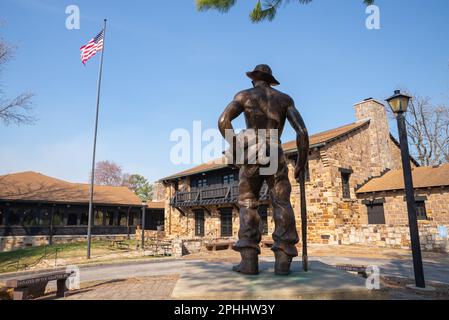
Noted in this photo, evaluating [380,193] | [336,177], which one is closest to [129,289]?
[336,177]

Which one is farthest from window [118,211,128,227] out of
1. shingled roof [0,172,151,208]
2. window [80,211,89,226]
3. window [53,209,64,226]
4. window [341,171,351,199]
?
window [341,171,351,199]

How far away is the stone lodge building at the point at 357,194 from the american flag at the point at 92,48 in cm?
1088

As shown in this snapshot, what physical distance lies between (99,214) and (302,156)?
25784mm

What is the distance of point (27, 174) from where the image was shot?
26641 millimetres

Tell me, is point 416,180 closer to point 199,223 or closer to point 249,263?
point 199,223

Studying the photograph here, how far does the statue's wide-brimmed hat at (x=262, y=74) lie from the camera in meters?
4.36

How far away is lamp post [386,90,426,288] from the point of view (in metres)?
5.64

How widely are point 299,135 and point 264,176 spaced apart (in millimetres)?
755

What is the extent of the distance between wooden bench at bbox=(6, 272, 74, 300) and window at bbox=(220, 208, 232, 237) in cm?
1614

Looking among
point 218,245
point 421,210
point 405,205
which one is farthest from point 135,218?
point 421,210

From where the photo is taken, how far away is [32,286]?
5480mm

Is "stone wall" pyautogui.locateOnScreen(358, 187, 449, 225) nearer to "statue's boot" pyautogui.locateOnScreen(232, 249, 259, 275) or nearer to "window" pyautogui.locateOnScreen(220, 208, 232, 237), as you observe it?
"window" pyautogui.locateOnScreen(220, 208, 232, 237)

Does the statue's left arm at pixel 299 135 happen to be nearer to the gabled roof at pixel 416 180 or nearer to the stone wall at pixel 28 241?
the gabled roof at pixel 416 180
